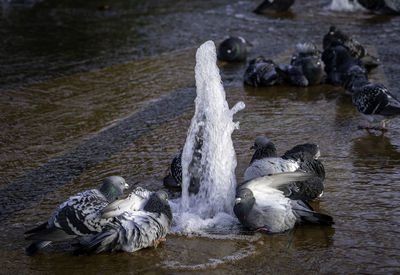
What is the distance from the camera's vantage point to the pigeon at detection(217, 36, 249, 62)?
950 cm

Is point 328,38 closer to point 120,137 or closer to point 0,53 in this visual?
point 120,137

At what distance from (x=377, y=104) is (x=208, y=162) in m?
2.32

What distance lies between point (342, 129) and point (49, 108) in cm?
365

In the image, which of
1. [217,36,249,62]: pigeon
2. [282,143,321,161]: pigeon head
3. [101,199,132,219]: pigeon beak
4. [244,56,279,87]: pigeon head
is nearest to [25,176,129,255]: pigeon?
[101,199,132,219]: pigeon beak

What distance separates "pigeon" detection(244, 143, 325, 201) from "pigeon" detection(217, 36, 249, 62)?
185 inches

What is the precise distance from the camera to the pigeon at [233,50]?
9500mm

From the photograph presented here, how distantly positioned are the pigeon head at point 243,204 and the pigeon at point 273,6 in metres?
9.88

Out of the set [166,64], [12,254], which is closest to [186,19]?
[166,64]

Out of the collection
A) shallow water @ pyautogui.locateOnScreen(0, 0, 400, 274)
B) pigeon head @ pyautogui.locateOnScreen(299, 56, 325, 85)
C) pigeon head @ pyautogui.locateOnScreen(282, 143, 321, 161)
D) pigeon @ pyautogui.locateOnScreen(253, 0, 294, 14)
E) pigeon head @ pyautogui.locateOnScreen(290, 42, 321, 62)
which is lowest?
shallow water @ pyautogui.locateOnScreen(0, 0, 400, 274)

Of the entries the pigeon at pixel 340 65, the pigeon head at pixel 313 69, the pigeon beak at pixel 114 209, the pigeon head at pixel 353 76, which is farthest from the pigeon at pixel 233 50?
the pigeon beak at pixel 114 209

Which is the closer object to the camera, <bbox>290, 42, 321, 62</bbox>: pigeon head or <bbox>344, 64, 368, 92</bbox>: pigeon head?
<bbox>344, 64, 368, 92</bbox>: pigeon head

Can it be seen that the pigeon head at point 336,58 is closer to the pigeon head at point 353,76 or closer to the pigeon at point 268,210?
the pigeon head at point 353,76

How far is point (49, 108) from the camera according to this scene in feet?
24.7

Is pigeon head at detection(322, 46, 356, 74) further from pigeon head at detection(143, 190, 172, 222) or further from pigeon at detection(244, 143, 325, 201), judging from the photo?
pigeon head at detection(143, 190, 172, 222)
